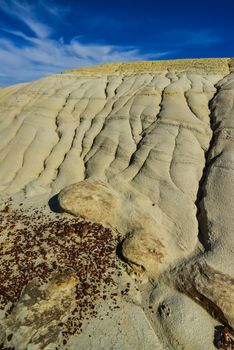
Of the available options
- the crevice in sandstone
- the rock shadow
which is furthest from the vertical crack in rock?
the rock shadow

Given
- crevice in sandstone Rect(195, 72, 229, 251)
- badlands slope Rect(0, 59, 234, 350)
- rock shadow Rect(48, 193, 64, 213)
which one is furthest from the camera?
rock shadow Rect(48, 193, 64, 213)

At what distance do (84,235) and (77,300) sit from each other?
270 cm

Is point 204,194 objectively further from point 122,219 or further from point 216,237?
point 122,219

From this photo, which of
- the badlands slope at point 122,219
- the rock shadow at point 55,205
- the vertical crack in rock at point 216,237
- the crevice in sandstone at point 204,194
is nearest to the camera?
the badlands slope at point 122,219

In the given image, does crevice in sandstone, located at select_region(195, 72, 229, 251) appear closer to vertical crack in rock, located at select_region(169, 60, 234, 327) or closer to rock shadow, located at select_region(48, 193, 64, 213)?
vertical crack in rock, located at select_region(169, 60, 234, 327)

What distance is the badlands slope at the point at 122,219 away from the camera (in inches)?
335

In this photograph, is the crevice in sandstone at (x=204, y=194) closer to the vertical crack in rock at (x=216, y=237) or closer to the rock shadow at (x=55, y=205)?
the vertical crack in rock at (x=216, y=237)

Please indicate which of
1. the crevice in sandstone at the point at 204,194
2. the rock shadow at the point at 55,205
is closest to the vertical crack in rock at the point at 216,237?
the crevice in sandstone at the point at 204,194

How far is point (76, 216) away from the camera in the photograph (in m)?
12.4

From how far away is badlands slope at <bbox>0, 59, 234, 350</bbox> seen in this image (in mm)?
8516

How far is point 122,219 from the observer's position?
12.1 metres

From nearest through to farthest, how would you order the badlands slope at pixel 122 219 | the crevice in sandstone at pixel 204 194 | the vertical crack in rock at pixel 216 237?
the badlands slope at pixel 122 219 < the vertical crack in rock at pixel 216 237 < the crevice in sandstone at pixel 204 194

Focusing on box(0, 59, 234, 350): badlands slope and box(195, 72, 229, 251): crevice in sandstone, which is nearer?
box(0, 59, 234, 350): badlands slope

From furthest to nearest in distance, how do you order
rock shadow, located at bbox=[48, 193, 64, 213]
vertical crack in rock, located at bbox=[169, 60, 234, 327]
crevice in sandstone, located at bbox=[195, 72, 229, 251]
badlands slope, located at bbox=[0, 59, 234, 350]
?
rock shadow, located at bbox=[48, 193, 64, 213], crevice in sandstone, located at bbox=[195, 72, 229, 251], vertical crack in rock, located at bbox=[169, 60, 234, 327], badlands slope, located at bbox=[0, 59, 234, 350]
